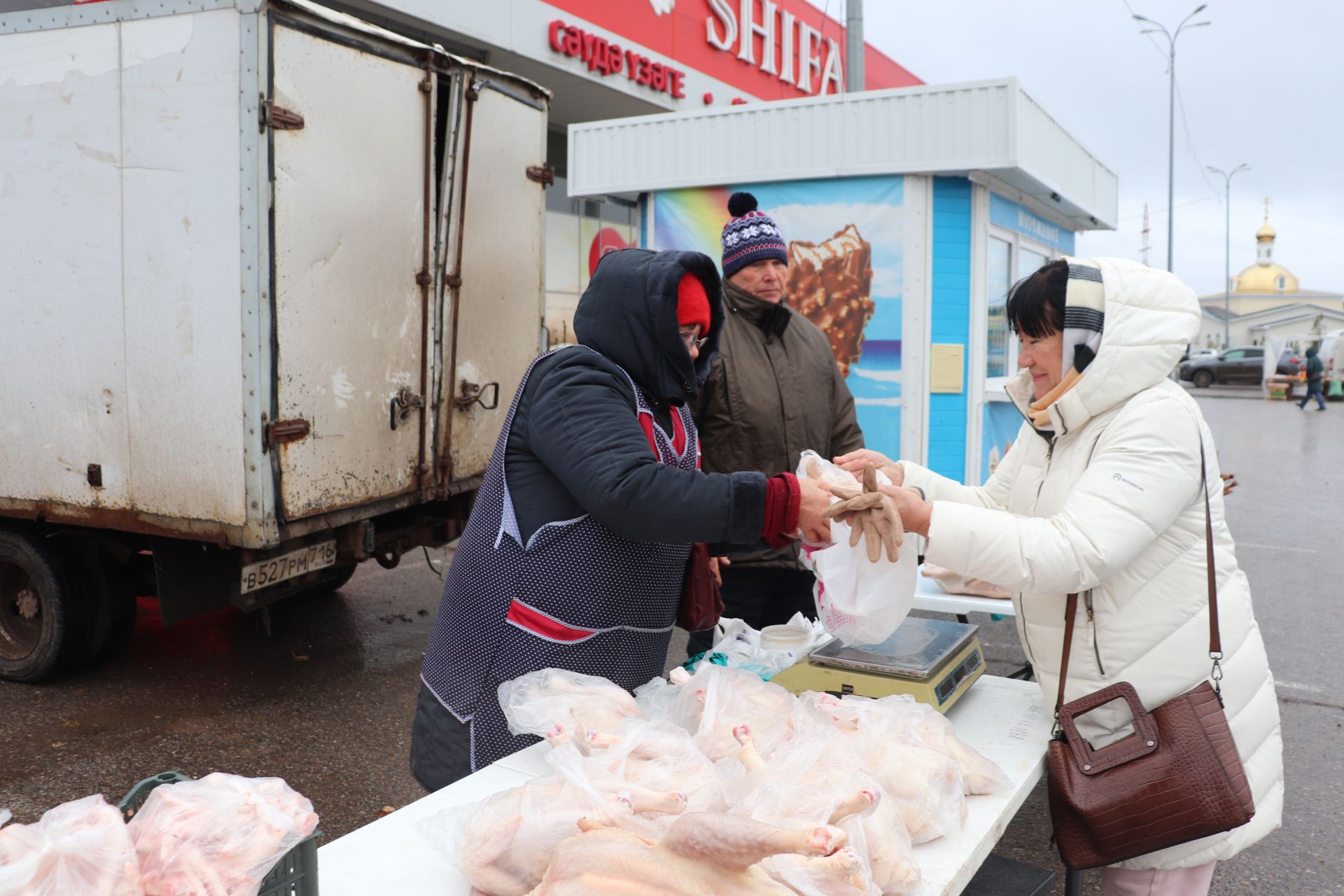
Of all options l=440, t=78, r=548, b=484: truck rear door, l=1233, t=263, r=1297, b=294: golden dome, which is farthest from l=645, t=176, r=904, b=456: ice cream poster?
l=1233, t=263, r=1297, b=294: golden dome

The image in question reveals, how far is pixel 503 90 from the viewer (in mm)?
5465

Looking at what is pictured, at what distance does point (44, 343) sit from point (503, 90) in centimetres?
259

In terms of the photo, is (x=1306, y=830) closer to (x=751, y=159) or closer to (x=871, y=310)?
(x=871, y=310)

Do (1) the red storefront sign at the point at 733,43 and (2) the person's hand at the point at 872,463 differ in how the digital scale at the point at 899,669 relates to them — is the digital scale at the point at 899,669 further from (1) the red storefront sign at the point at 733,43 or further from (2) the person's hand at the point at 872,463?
(1) the red storefront sign at the point at 733,43

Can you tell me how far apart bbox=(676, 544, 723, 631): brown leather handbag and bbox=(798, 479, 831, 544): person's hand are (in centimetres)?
28

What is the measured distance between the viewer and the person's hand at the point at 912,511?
6.82 ft

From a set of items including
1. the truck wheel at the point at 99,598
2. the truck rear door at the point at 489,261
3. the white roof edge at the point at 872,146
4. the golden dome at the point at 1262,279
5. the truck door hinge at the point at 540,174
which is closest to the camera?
the truck wheel at the point at 99,598

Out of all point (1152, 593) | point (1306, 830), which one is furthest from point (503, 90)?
point (1306, 830)

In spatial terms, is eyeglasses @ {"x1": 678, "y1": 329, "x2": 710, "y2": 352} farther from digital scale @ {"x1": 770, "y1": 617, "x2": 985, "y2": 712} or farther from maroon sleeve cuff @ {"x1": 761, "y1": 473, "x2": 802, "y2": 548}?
digital scale @ {"x1": 770, "y1": 617, "x2": 985, "y2": 712}

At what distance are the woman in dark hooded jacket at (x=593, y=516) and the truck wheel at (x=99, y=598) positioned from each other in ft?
12.1

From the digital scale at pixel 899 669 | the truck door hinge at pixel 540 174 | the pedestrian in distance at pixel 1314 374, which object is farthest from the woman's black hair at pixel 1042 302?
the pedestrian in distance at pixel 1314 374

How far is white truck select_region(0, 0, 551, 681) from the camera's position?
13.4 feet

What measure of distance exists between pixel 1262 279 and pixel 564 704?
11311 cm

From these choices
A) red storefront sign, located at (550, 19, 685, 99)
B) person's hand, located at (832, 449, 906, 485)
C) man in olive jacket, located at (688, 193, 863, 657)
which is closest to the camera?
person's hand, located at (832, 449, 906, 485)
